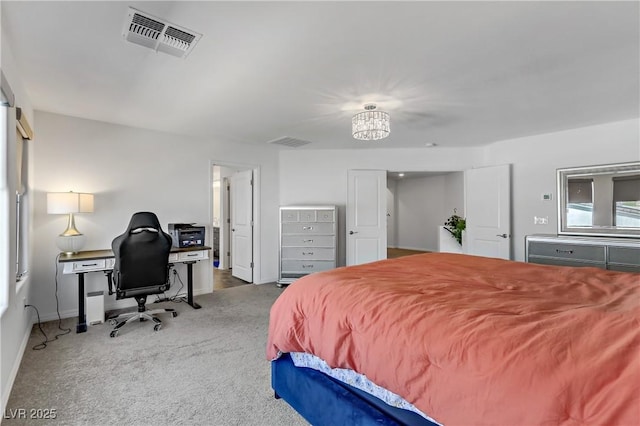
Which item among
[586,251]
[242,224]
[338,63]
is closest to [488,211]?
[586,251]

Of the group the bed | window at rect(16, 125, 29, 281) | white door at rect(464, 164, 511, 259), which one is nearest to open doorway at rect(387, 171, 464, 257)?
white door at rect(464, 164, 511, 259)

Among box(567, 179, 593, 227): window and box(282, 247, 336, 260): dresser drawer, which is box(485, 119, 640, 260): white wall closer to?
box(567, 179, 593, 227): window

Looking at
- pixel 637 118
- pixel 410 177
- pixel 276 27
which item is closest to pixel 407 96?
pixel 276 27

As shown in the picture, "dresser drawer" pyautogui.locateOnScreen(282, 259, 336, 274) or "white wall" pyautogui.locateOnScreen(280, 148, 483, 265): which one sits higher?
"white wall" pyautogui.locateOnScreen(280, 148, 483, 265)

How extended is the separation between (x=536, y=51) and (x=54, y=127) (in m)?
4.82

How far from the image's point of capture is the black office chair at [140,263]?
3.01m

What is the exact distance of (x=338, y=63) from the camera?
2.39 meters

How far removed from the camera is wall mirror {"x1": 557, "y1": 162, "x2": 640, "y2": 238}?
12.6 feet

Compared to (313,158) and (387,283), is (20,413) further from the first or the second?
(313,158)

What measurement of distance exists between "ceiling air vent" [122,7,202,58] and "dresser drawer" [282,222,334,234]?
3.17 m

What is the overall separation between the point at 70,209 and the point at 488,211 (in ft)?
18.4

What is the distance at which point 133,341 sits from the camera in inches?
114

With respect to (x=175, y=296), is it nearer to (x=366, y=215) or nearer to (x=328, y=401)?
(x=366, y=215)

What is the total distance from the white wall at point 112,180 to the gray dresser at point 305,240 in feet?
3.71
